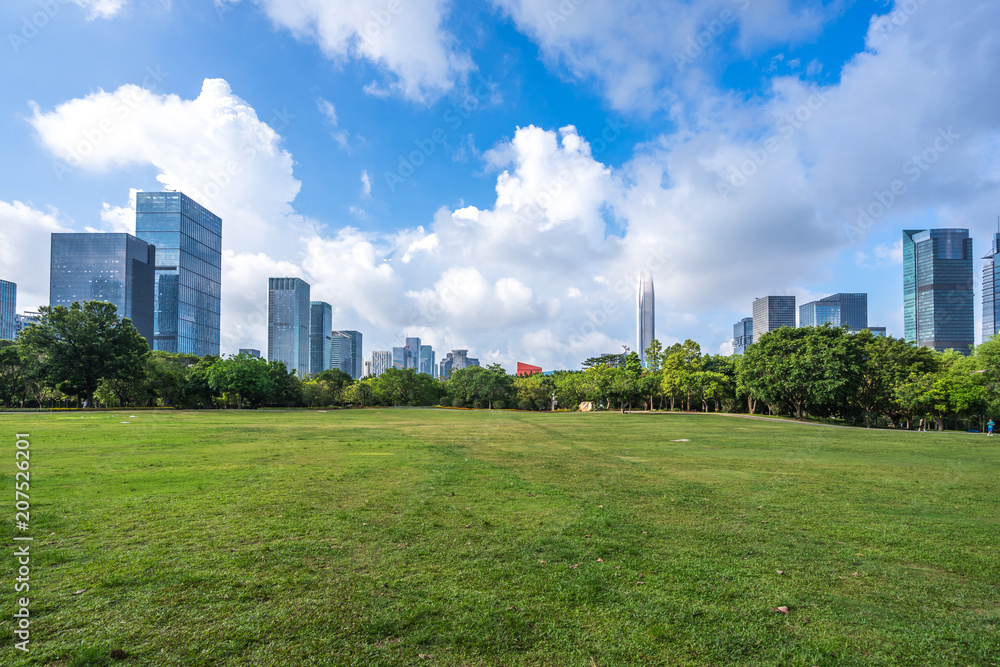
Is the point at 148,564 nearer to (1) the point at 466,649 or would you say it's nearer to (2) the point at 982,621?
(1) the point at 466,649

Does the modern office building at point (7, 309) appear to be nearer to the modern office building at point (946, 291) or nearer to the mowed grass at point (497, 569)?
the mowed grass at point (497, 569)

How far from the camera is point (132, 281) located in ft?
428

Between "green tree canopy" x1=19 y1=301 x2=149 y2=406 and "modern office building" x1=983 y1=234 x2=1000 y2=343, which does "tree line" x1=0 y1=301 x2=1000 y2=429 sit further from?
"modern office building" x1=983 y1=234 x2=1000 y2=343

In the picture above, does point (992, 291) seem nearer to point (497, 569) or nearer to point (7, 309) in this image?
point (497, 569)

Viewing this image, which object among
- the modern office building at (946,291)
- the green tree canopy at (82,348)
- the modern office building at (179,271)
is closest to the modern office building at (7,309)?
the modern office building at (179,271)

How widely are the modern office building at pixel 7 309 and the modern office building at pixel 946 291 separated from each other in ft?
1071

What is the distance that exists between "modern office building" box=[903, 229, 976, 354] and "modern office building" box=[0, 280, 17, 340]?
326 m

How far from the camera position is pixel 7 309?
425ft

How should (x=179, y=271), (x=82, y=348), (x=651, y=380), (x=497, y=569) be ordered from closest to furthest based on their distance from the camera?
1. (x=497, y=569)
2. (x=82, y=348)
3. (x=651, y=380)
4. (x=179, y=271)

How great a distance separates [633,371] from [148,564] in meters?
62.1

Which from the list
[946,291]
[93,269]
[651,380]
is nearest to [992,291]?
[946,291]

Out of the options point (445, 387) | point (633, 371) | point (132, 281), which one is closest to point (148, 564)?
point (633, 371)

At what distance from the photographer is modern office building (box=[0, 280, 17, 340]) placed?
128 metres

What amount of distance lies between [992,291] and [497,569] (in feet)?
850
